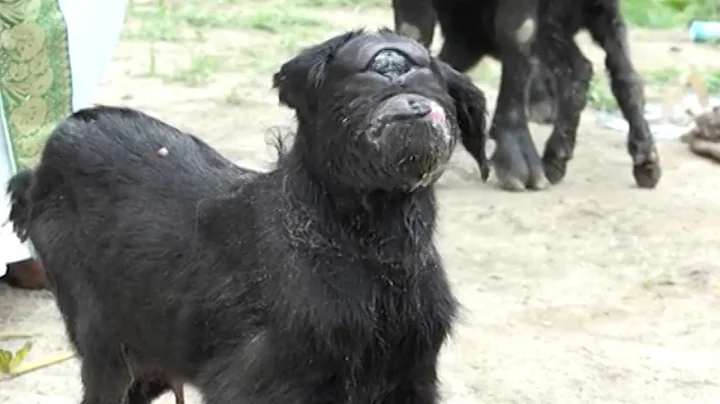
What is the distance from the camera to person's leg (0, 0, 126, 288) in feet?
13.5

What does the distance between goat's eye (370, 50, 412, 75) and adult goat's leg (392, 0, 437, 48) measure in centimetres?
306

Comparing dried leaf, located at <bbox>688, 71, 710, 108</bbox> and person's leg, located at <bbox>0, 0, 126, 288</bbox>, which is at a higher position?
person's leg, located at <bbox>0, 0, 126, 288</bbox>

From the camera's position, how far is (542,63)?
5.75m

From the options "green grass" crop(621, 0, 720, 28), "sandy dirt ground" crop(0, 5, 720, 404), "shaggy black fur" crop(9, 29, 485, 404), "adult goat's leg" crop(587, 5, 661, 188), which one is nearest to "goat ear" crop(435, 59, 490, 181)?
"shaggy black fur" crop(9, 29, 485, 404)

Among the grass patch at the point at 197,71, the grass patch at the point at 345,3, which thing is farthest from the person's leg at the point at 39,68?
the grass patch at the point at 345,3

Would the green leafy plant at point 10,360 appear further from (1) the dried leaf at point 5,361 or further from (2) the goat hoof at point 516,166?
(2) the goat hoof at point 516,166

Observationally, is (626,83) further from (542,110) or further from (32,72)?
(32,72)

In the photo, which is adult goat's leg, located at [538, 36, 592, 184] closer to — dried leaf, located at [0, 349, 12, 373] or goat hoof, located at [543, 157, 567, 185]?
goat hoof, located at [543, 157, 567, 185]

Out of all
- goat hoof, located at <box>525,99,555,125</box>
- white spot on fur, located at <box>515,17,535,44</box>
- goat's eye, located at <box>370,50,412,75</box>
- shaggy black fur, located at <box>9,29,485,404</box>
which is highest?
goat's eye, located at <box>370,50,412,75</box>

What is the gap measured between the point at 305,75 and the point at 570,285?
2.22m

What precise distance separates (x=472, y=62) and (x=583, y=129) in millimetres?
733

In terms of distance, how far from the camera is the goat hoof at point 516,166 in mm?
5375

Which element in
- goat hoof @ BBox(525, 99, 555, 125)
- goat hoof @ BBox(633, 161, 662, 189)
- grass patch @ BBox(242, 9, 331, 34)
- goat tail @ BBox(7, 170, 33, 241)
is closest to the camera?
goat tail @ BBox(7, 170, 33, 241)

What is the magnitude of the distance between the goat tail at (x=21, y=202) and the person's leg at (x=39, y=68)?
87 cm
